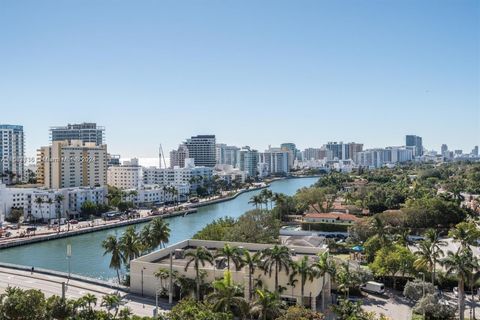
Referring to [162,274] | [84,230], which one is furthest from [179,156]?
[162,274]

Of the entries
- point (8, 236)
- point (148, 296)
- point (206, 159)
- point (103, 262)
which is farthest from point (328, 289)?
point (206, 159)

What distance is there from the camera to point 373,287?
2466 centimetres

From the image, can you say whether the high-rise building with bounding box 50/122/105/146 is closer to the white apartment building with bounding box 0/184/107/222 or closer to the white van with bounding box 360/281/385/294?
the white apartment building with bounding box 0/184/107/222

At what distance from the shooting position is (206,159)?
133 meters

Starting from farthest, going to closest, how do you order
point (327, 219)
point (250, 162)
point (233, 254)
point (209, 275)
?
point (250, 162) → point (327, 219) → point (209, 275) → point (233, 254)

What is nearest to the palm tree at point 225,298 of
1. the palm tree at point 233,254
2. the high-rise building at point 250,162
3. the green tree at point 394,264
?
the palm tree at point 233,254

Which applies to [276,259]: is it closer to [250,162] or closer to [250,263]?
[250,263]

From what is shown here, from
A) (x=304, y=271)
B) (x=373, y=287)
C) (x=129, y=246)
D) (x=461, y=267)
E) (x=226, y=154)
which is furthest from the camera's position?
(x=226, y=154)

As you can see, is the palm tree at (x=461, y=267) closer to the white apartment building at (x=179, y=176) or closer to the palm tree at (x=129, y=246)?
the palm tree at (x=129, y=246)

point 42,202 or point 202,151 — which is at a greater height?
point 202,151

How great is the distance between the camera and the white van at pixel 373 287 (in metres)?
24.5

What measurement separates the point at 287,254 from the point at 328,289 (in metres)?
4.32

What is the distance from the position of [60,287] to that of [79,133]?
9153 centimetres

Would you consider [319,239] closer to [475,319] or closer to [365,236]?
[365,236]
